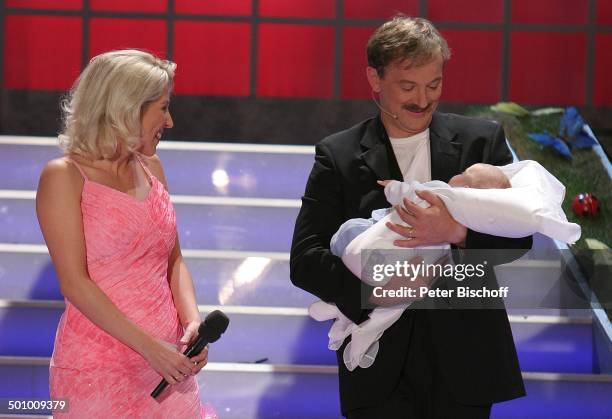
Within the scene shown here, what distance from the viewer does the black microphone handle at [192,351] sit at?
2580mm

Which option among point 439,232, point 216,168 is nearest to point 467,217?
point 439,232

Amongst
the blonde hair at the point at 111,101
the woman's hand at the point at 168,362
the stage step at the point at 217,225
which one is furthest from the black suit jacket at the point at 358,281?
the stage step at the point at 217,225

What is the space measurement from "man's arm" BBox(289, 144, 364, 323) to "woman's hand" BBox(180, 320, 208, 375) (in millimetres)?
307

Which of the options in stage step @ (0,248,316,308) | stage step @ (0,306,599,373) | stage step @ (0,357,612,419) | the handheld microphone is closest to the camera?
the handheld microphone

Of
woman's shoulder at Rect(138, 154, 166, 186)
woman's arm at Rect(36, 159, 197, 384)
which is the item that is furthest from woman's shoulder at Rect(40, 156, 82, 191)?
woman's shoulder at Rect(138, 154, 166, 186)

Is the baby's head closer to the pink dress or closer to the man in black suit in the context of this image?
the man in black suit

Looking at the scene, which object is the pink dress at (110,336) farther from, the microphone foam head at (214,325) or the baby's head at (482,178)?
the baby's head at (482,178)

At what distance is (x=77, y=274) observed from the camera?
2.62 metres

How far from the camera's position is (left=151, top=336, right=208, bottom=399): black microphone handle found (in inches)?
102

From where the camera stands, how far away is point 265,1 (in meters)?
7.13

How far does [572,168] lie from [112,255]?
10.9ft

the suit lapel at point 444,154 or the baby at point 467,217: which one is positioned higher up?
the suit lapel at point 444,154

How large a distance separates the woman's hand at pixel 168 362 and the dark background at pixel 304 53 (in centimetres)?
448

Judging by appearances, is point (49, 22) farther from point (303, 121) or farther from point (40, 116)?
point (303, 121)
